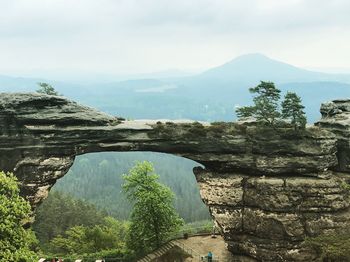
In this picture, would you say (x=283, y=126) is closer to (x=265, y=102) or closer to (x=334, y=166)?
(x=265, y=102)

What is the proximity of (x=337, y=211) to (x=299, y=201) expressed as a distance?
146 inches

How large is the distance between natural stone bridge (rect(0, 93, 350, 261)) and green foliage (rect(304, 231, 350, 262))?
34.9 inches

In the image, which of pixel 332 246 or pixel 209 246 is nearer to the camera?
pixel 332 246

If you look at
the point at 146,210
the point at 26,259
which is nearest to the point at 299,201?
the point at 146,210

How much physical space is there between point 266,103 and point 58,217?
48.7 meters

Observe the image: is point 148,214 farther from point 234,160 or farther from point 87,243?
point 87,243

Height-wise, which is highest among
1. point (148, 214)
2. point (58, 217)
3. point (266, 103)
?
point (266, 103)

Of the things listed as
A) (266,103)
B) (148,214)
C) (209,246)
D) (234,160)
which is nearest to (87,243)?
(148,214)

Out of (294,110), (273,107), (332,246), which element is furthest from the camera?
(273,107)

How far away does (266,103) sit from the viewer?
1524 inches

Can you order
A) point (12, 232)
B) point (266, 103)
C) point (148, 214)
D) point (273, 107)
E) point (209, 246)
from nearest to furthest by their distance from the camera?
point (12, 232) → point (273, 107) → point (266, 103) → point (209, 246) → point (148, 214)

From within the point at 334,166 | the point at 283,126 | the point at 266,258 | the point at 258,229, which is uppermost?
the point at 283,126

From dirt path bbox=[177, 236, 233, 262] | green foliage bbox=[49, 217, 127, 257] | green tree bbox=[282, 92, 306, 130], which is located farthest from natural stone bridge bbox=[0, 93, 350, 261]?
green foliage bbox=[49, 217, 127, 257]

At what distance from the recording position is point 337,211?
37.5 m
